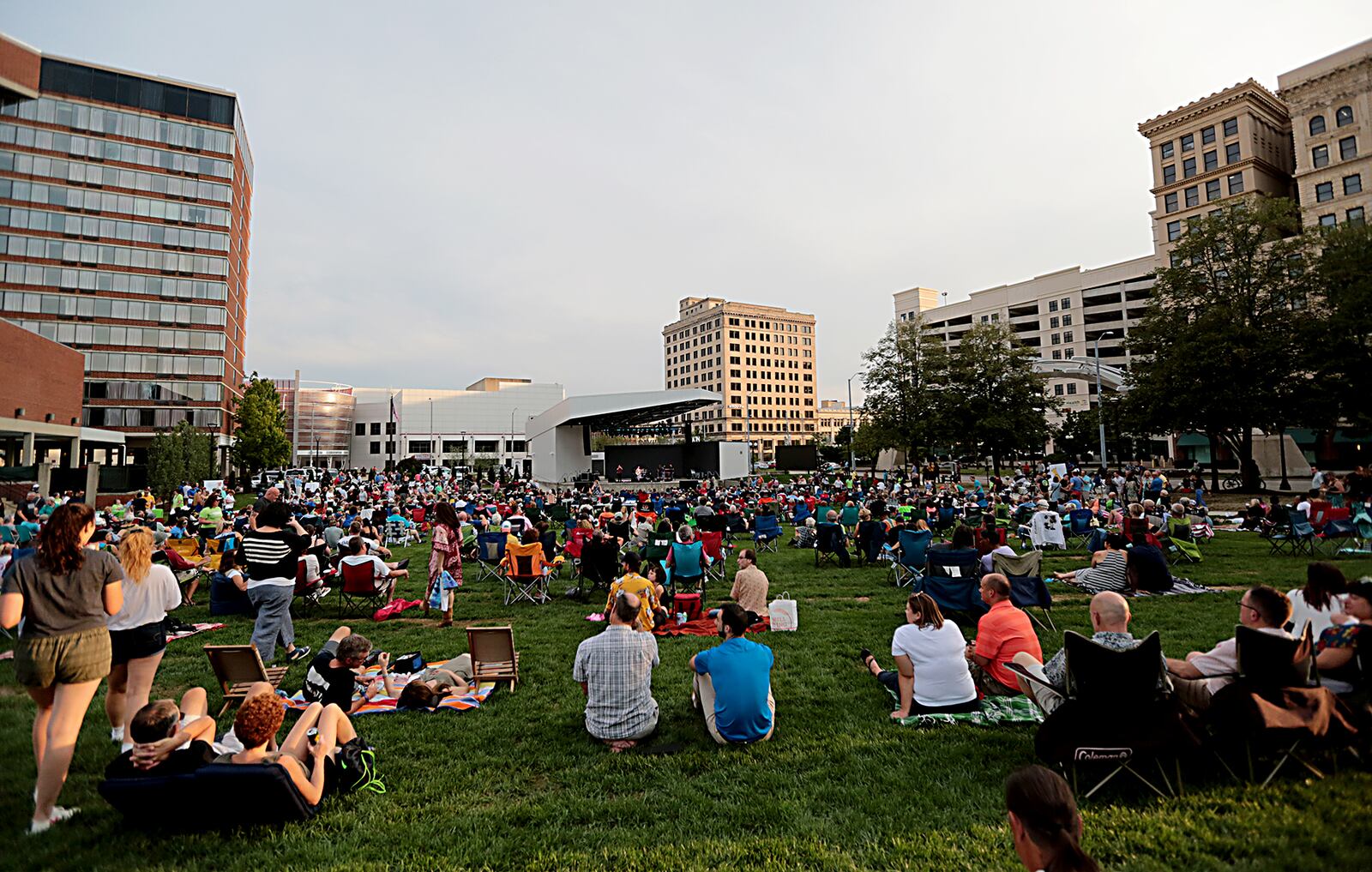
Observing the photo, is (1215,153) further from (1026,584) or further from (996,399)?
(1026,584)

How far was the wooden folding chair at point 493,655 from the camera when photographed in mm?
5793

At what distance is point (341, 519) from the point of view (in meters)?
15.5

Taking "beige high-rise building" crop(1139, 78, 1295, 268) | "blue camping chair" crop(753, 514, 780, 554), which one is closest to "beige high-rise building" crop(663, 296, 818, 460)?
"beige high-rise building" crop(1139, 78, 1295, 268)

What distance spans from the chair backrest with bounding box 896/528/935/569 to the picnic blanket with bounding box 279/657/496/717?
6805 mm

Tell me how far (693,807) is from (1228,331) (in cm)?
2983

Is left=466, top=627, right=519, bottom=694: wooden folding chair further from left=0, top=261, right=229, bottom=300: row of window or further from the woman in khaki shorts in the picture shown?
left=0, top=261, right=229, bottom=300: row of window

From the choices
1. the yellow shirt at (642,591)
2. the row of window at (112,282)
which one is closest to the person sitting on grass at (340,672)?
the yellow shirt at (642,591)

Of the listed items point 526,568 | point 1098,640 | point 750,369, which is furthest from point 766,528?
point 750,369

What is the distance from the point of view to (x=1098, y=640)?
13.1 ft

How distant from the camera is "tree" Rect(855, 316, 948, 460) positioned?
3759cm

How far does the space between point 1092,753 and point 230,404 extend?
65.1 m

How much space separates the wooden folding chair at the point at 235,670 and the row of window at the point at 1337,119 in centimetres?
5973

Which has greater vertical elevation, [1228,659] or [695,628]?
[1228,659]

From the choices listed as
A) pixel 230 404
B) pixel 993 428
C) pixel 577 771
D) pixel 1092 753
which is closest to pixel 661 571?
pixel 577 771
